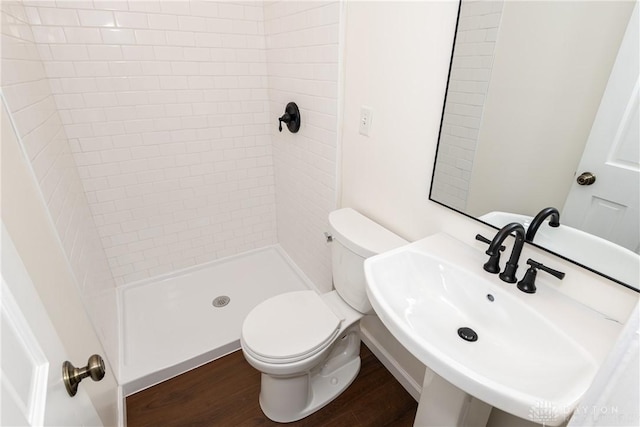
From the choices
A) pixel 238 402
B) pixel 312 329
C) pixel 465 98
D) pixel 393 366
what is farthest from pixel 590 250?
pixel 238 402

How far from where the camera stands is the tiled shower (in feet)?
4.70

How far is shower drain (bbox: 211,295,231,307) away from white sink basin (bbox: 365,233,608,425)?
4.49ft

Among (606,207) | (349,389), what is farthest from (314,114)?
(349,389)

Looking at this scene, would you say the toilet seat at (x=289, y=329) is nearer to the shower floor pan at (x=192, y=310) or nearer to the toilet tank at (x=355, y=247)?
the toilet tank at (x=355, y=247)

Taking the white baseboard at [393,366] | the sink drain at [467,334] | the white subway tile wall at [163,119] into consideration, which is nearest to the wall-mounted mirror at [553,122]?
the sink drain at [467,334]

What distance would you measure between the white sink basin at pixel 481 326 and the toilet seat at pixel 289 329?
17.5 inches

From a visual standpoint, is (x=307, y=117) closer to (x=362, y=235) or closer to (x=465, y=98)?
(x=362, y=235)

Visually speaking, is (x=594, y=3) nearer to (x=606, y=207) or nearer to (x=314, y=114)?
(x=606, y=207)

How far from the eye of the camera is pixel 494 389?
23.5 inches

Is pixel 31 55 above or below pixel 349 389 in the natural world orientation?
above

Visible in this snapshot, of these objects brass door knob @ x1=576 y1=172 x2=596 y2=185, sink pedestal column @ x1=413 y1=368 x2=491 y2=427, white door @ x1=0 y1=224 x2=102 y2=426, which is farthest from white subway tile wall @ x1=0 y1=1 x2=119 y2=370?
brass door knob @ x1=576 y1=172 x2=596 y2=185

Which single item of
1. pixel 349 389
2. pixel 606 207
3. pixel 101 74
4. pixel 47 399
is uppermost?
pixel 101 74

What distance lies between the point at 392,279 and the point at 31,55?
1.74 metres

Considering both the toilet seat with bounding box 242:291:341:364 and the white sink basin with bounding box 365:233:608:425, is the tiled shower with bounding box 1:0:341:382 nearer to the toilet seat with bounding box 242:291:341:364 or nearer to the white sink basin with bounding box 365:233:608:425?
the toilet seat with bounding box 242:291:341:364
